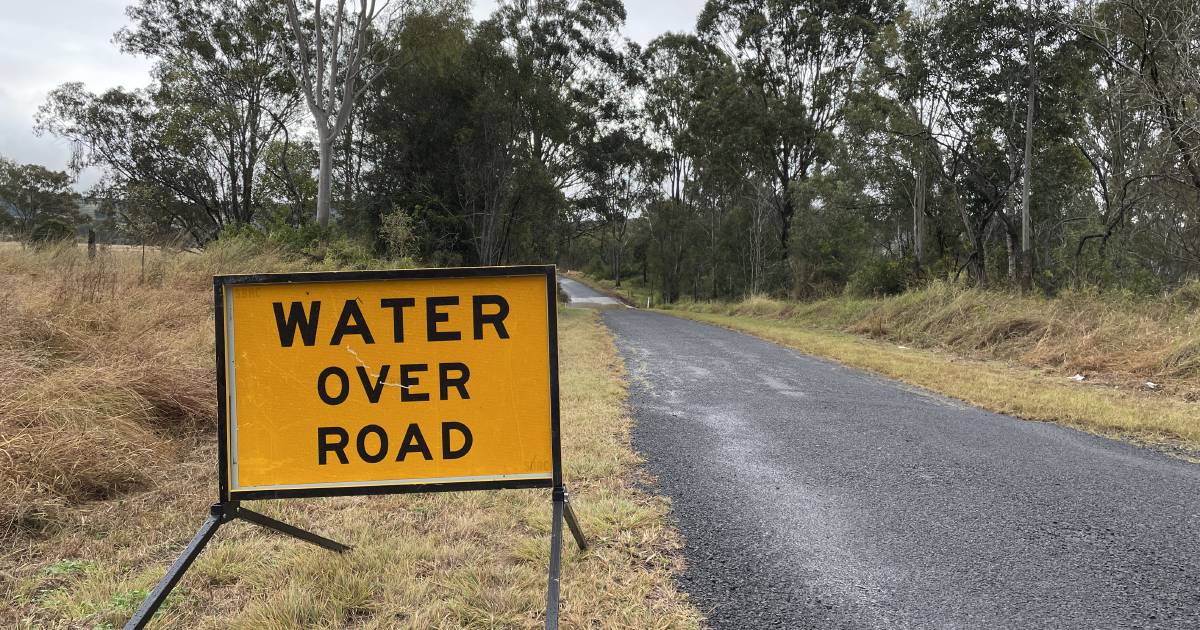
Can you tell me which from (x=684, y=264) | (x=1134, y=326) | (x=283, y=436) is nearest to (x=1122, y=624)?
(x=283, y=436)

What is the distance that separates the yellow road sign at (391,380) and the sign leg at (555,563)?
9cm

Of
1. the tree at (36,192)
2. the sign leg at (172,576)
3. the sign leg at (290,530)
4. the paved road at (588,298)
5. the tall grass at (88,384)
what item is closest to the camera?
the sign leg at (172,576)

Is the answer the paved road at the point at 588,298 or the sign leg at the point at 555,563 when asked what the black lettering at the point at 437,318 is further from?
the paved road at the point at 588,298

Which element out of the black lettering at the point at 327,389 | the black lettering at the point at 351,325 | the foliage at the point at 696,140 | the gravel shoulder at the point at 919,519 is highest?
the foliage at the point at 696,140

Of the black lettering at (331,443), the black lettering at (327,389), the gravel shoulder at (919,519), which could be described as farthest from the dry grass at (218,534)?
the black lettering at (327,389)

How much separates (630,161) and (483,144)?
1060 cm

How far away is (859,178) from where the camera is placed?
Answer: 87.1ft

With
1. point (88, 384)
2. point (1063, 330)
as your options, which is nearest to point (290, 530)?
point (88, 384)

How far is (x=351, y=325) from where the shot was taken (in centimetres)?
253

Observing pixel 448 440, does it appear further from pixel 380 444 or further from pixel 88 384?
pixel 88 384

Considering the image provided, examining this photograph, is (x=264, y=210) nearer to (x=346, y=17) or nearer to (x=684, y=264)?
(x=346, y=17)

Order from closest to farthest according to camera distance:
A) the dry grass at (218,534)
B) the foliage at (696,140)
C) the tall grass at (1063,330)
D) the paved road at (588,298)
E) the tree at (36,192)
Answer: the dry grass at (218,534) < the tall grass at (1063,330) < the foliage at (696,140) < the paved road at (588,298) < the tree at (36,192)

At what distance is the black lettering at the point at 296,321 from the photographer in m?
2.51

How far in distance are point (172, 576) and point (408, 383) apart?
41.2 inches
